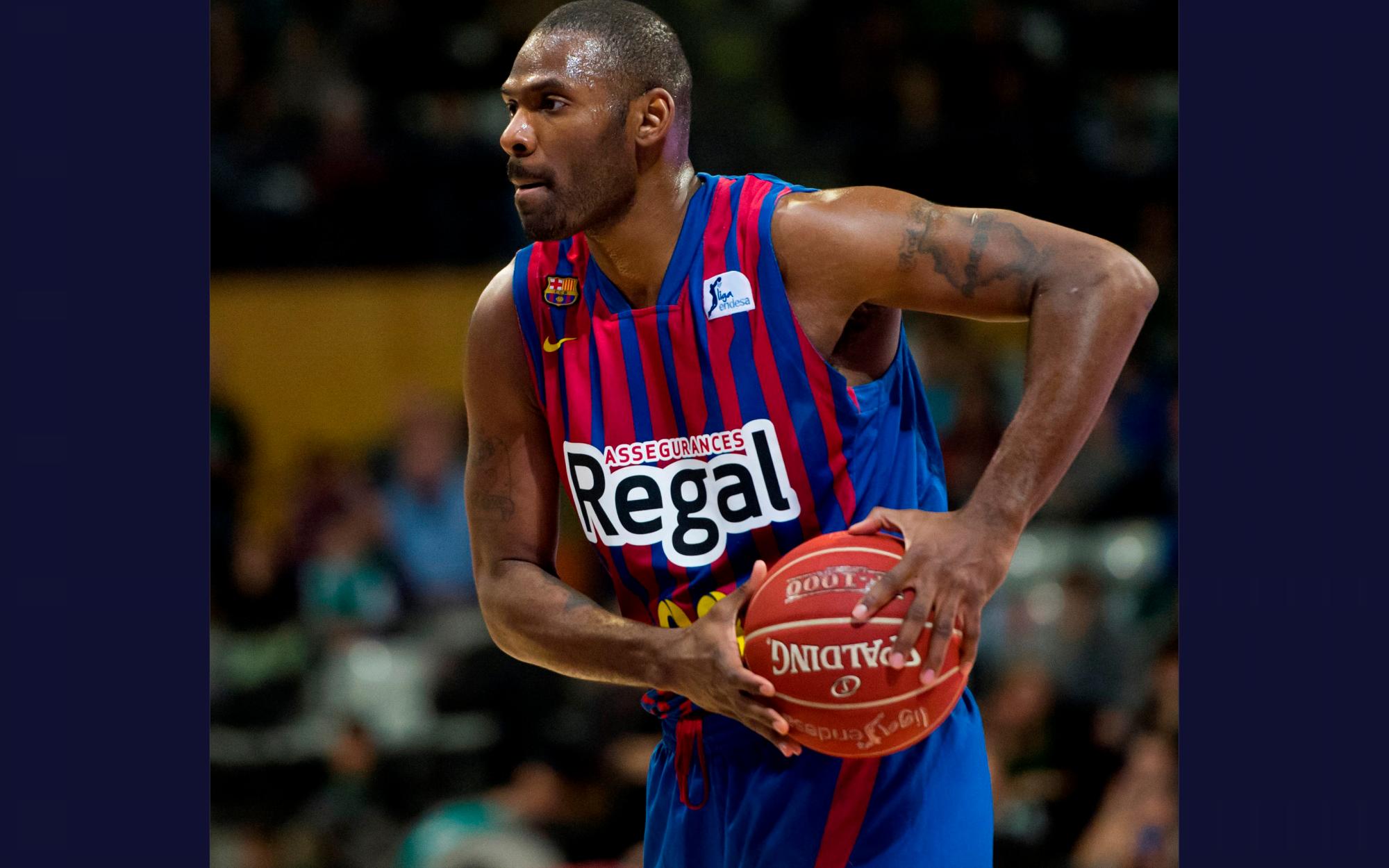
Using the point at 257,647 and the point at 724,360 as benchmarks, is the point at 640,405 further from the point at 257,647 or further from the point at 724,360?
the point at 257,647

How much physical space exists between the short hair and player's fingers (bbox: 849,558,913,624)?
3.87 ft

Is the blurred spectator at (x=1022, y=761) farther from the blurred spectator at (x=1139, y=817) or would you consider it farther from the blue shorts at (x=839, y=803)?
the blue shorts at (x=839, y=803)

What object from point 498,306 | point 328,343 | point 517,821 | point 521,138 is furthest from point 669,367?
point 328,343

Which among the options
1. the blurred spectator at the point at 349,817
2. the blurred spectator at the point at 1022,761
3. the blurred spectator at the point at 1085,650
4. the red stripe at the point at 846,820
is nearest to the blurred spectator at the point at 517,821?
the blurred spectator at the point at 349,817

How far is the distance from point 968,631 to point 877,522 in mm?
277

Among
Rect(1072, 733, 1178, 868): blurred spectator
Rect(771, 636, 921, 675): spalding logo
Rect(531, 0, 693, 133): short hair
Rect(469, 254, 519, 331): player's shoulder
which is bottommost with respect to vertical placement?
Rect(1072, 733, 1178, 868): blurred spectator

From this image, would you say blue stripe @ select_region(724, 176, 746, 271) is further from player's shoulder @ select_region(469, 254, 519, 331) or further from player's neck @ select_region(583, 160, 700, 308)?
player's shoulder @ select_region(469, 254, 519, 331)

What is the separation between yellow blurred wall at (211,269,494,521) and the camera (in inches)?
336

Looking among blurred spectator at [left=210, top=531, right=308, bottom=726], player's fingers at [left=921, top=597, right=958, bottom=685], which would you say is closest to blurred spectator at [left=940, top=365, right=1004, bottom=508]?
blurred spectator at [left=210, top=531, right=308, bottom=726]

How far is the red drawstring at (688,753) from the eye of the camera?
3355 mm

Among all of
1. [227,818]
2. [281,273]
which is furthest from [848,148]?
[227,818]

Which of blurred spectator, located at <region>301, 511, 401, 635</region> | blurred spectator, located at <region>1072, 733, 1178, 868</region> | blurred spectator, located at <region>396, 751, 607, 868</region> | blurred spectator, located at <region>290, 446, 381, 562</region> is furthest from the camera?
blurred spectator, located at <region>290, 446, 381, 562</region>

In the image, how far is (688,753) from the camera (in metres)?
3.38

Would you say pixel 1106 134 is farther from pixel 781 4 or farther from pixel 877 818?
pixel 877 818
